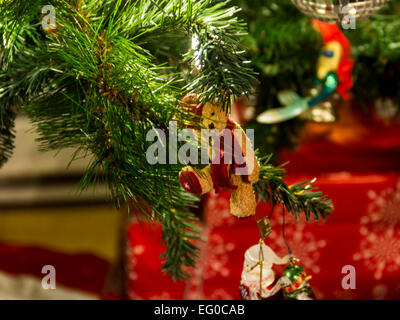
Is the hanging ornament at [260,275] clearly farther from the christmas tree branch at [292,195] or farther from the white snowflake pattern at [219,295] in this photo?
the white snowflake pattern at [219,295]

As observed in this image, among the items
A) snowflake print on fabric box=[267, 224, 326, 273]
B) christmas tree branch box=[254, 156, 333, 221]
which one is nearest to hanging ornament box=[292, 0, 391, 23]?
christmas tree branch box=[254, 156, 333, 221]

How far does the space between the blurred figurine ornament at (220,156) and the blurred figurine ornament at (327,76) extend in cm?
23

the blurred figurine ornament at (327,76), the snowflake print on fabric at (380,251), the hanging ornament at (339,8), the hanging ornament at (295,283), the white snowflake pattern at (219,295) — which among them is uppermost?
the blurred figurine ornament at (327,76)

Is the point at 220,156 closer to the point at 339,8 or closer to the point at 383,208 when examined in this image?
the point at 339,8

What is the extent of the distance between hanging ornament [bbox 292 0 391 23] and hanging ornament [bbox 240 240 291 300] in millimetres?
181

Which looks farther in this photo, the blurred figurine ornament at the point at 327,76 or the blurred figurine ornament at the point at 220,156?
the blurred figurine ornament at the point at 327,76

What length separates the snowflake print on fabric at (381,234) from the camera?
0.56 meters

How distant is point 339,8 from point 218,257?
1.12ft

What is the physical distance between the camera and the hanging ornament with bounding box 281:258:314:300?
0.36m

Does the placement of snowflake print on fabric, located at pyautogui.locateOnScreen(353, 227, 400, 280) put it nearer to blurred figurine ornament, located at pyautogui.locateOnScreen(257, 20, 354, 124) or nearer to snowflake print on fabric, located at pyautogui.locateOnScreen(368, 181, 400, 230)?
snowflake print on fabric, located at pyautogui.locateOnScreen(368, 181, 400, 230)

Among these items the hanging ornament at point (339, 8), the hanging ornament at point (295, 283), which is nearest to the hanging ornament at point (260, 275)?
the hanging ornament at point (295, 283)

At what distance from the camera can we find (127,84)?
31 cm

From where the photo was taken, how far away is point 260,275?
0.36 meters
